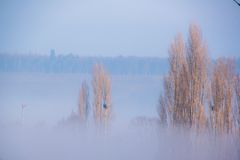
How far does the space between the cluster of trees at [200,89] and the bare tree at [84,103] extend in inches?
131

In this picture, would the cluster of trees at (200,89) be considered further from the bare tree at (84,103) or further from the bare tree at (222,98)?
the bare tree at (84,103)

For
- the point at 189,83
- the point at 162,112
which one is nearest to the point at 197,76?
the point at 189,83

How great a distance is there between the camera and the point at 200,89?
40.9 feet

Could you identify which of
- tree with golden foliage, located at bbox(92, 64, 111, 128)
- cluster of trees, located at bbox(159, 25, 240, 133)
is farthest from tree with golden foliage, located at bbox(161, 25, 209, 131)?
tree with golden foliage, located at bbox(92, 64, 111, 128)

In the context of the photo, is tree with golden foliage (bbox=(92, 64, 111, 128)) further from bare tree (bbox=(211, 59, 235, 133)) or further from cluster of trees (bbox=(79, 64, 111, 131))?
bare tree (bbox=(211, 59, 235, 133))

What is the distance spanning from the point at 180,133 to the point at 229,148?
4.54 feet

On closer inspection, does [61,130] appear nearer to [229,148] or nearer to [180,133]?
[180,133]

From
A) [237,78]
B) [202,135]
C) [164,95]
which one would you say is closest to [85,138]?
[164,95]

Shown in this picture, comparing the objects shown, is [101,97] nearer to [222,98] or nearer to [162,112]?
[162,112]

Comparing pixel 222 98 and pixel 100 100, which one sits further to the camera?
pixel 100 100

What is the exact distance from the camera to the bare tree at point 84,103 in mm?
15141

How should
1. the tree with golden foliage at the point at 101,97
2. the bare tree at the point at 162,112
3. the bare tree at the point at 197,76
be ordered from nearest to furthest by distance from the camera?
the bare tree at the point at 197,76 < the bare tree at the point at 162,112 < the tree with golden foliage at the point at 101,97

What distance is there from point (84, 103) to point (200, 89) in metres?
4.50

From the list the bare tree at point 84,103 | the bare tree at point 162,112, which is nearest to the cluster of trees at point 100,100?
the bare tree at point 84,103
